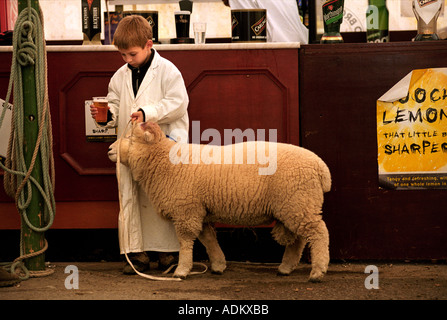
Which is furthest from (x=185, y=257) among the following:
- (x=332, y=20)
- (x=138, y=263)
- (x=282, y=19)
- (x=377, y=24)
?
(x=282, y=19)

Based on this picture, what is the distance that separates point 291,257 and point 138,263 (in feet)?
3.21

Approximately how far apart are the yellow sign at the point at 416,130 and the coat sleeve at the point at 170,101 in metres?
1.38

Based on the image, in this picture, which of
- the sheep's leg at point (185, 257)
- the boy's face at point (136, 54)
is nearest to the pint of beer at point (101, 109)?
the boy's face at point (136, 54)

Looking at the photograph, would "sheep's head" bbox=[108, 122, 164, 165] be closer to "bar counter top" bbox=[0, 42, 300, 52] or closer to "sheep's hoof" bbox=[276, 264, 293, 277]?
"bar counter top" bbox=[0, 42, 300, 52]

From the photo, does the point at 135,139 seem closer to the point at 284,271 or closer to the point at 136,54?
the point at 136,54

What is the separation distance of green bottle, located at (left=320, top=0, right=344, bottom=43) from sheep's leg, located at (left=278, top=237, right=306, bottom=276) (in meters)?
1.43

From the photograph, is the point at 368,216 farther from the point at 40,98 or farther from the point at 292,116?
the point at 40,98

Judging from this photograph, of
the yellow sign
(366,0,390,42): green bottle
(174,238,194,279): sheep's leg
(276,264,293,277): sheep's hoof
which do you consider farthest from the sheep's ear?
(366,0,390,42): green bottle

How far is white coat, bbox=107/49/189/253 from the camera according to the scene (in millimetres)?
3812

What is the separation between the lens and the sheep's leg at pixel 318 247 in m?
3.59

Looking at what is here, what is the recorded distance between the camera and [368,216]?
422cm

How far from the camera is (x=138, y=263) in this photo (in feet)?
Answer: 13.0

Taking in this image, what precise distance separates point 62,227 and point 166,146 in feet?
3.56

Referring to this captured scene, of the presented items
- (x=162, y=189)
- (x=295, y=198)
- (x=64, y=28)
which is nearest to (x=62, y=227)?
(x=162, y=189)
